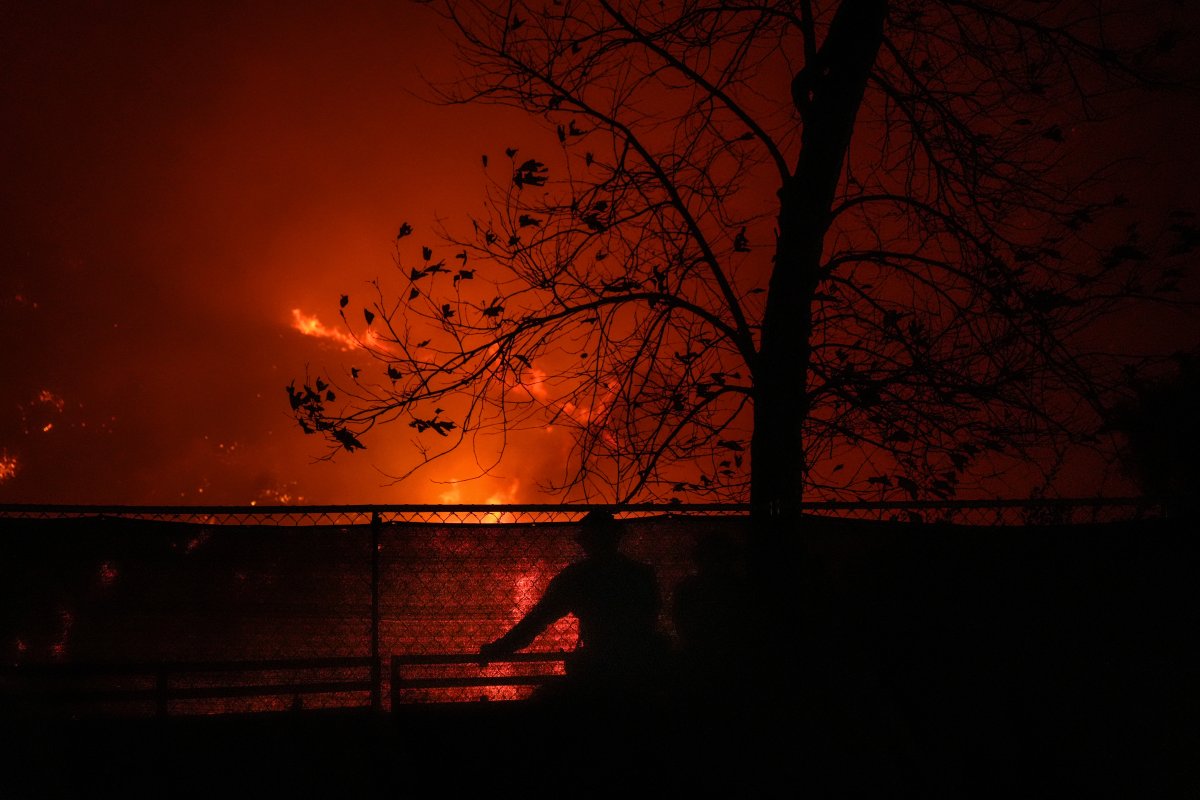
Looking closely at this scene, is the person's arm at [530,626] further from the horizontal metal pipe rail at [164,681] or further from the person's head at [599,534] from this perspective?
the horizontal metal pipe rail at [164,681]

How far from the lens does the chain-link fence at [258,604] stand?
4.19 meters

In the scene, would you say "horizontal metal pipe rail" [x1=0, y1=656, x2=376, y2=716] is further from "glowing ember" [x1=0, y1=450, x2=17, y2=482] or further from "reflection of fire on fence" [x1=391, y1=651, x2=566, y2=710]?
"glowing ember" [x1=0, y1=450, x2=17, y2=482]

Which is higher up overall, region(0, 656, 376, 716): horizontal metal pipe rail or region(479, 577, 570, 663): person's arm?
region(479, 577, 570, 663): person's arm

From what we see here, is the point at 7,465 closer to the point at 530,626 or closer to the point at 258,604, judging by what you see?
the point at 258,604

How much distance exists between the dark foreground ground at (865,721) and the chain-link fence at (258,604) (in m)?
0.16

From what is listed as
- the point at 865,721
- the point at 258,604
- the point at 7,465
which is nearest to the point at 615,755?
the point at 865,721

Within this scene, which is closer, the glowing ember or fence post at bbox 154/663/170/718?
fence post at bbox 154/663/170/718

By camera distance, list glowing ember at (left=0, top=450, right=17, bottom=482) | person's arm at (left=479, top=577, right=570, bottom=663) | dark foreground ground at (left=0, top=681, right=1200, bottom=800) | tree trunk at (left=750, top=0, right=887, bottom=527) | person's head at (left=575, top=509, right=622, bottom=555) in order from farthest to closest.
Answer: glowing ember at (left=0, top=450, right=17, bottom=482) < tree trunk at (left=750, top=0, right=887, bottom=527) < person's head at (left=575, top=509, right=622, bottom=555) < person's arm at (left=479, top=577, right=570, bottom=663) < dark foreground ground at (left=0, top=681, right=1200, bottom=800)

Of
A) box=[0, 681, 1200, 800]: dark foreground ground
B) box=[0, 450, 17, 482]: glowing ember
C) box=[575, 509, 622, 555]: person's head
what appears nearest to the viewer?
box=[0, 681, 1200, 800]: dark foreground ground

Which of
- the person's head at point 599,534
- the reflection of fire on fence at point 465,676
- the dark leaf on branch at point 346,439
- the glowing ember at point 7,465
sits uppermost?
the glowing ember at point 7,465

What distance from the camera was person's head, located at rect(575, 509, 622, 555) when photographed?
4.61 meters

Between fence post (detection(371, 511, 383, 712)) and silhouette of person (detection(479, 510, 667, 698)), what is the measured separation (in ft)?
1.99

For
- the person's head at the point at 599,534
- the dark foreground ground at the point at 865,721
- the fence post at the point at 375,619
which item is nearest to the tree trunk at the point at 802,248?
the dark foreground ground at the point at 865,721

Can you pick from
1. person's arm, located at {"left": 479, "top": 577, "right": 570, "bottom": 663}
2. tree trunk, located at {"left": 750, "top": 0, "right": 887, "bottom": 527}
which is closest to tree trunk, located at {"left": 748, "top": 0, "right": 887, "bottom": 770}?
tree trunk, located at {"left": 750, "top": 0, "right": 887, "bottom": 527}
